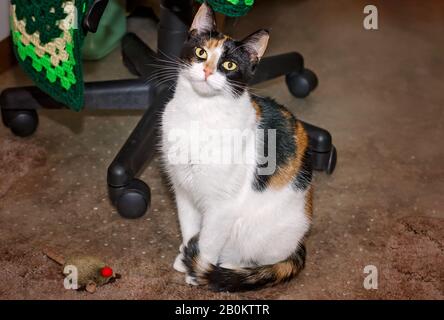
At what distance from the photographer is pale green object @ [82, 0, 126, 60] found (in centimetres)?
234

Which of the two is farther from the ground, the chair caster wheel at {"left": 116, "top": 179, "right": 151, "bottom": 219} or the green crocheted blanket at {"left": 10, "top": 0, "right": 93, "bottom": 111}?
the green crocheted blanket at {"left": 10, "top": 0, "right": 93, "bottom": 111}

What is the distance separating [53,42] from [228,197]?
0.51m

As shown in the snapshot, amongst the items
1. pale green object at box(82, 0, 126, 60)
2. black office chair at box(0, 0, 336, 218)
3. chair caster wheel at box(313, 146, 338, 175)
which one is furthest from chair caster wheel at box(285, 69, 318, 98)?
pale green object at box(82, 0, 126, 60)

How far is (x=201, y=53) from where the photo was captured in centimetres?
134

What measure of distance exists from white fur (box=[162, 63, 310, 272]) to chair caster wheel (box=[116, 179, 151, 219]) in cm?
15

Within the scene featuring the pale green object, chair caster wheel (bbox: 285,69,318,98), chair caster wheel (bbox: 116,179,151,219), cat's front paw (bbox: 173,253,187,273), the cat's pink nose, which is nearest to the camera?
the cat's pink nose

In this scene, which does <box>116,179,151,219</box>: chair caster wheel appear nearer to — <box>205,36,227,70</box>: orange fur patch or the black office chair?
the black office chair

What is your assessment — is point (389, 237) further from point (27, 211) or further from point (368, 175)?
point (27, 211)

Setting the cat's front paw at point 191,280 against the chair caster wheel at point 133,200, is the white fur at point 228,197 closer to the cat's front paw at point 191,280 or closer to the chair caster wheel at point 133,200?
the cat's front paw at point 191,280

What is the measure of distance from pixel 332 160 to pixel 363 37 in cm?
92

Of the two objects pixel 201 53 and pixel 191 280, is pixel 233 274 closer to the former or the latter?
pixel 191 280

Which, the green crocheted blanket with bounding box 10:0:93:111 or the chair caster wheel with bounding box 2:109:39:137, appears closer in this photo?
the green crocheted blanket with bounding box 10:0:93:111

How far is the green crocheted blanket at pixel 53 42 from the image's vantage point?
4.66ft

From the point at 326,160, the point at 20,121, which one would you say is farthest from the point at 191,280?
the point at 20,121
